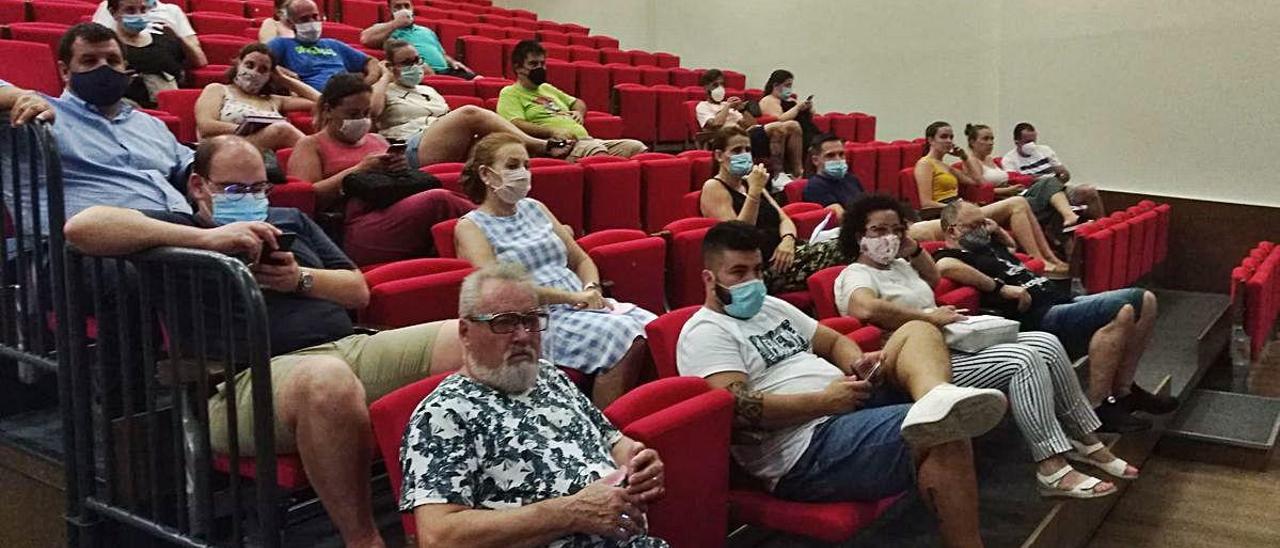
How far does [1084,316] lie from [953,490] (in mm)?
937

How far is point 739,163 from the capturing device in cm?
233

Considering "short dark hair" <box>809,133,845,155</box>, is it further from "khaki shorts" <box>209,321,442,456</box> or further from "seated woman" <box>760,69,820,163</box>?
"khaki shorts" <box>209,321,442,456</box>

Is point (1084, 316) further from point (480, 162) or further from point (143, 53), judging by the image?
point (143, 53)

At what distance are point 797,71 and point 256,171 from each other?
4555 millimetres

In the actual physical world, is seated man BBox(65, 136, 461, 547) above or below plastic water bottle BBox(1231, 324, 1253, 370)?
above

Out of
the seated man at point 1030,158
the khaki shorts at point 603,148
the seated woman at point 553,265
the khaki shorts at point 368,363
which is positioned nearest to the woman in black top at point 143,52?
the khaki shorts at point 603,148

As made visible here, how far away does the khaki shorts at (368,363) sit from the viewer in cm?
112

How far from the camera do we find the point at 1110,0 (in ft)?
14.7

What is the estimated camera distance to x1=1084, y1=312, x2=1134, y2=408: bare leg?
198cm

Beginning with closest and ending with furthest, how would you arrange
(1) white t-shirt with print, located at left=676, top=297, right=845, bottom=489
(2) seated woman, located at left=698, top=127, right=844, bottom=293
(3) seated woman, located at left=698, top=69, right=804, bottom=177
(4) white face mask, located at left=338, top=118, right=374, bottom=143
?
(1) white t-shirt with print, located at left=676, top=297, right=845, bottom=489 < (4) white face mask, located at left=338, top=118, right=374, bottom=143 < (2) seated woman, located at left=698, top=127, right=844, bottom=293 < (3) seated woman, located at left=698, top=69, right=804, bottom=177

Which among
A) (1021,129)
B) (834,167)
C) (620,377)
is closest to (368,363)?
(620,377)

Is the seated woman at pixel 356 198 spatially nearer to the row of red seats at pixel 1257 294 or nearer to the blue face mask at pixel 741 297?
the blue face mask at pixel 741 297

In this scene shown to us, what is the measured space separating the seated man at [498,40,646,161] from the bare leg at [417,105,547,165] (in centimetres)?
51

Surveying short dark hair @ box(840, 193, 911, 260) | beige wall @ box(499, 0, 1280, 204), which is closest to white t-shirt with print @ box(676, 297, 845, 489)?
short dark hair @ box(840, 193, 911, 260)
